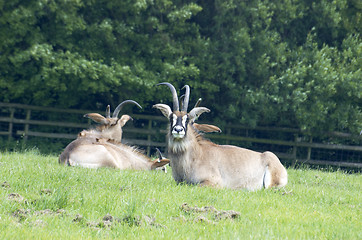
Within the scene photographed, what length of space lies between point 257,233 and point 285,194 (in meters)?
3.24

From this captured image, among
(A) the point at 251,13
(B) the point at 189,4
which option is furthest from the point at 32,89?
(A) the point at 251,13

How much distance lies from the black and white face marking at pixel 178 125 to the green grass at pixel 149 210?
0.81 m

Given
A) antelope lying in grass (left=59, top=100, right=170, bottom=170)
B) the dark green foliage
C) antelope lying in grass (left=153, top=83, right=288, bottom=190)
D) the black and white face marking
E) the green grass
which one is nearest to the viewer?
the green grass

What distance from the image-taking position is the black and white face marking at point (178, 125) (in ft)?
28.5

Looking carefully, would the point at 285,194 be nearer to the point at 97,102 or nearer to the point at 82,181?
the point at 82,181

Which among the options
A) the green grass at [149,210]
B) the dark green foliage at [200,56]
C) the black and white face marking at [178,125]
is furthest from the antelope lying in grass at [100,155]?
the dark green foliage at [200,56]

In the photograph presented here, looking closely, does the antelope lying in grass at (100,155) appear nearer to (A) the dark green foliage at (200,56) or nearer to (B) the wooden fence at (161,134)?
(A) the dark green foliage at (200,56)

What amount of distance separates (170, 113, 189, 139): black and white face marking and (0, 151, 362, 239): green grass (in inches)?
31.7

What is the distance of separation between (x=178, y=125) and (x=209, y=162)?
1.06 meters

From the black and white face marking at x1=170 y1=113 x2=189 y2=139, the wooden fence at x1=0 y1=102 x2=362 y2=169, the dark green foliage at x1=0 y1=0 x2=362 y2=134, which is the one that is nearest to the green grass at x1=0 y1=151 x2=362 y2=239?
the black and white face marking at x1=170 y1=113 x2=189 y2=139

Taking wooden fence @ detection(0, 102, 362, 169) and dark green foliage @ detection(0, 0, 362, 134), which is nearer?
dark green foliage @ detection(0, 0, 362, 134)

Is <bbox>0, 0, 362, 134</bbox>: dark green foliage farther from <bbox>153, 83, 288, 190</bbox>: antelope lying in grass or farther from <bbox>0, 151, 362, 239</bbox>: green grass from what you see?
<bbox>0, 151, 362, 239</bbox>: green grass

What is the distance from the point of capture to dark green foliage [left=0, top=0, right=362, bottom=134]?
18.1 metres

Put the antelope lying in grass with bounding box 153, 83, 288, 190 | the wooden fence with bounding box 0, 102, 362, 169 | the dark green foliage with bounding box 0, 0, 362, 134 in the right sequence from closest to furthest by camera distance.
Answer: the antelope lying in grass with bounding box 153, 83, 288, 190 → the dark green foliage with bounding box 0, 0, 362, 134 → the wooden fence with bounding box 0, 102, 362, 169
